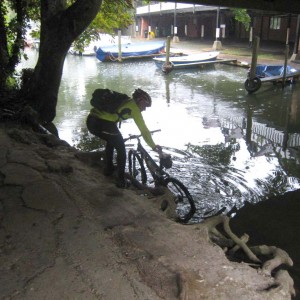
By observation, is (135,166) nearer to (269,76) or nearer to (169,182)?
(169,182)

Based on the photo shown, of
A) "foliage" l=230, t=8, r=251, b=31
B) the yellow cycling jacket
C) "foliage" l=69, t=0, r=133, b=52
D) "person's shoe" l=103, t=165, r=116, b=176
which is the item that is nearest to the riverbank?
"person's shoe" l=103, t=165, r=116, b=176

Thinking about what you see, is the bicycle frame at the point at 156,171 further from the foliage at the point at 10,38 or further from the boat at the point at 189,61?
the boat at the point at 189,61

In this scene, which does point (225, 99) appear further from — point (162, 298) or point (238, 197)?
point (162, 298)

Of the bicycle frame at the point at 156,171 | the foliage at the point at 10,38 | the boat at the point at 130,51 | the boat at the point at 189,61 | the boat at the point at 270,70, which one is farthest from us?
the boat at the point at 130,51

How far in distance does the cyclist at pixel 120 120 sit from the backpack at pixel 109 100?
58mm

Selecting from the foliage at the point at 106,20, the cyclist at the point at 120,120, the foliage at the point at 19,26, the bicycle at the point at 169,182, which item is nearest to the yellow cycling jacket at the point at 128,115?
the cyclist at the point at 120,120

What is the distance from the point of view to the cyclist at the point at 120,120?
497 cm

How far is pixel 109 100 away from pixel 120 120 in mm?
305

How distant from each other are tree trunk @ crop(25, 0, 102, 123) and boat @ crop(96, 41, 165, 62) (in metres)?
19.6

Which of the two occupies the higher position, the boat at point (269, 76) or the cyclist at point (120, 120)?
the cyclist at point (120, 120)

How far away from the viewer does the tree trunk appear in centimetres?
1002

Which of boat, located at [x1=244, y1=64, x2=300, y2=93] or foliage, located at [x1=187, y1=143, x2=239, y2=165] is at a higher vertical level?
boat, located at [x1=244, y1=64, x2=300, y2=93]

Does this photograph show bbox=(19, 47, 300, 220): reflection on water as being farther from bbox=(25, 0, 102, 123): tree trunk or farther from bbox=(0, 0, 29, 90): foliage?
bbox=(0, 0, 29, 90): foliage

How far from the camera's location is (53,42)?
33.9ft
